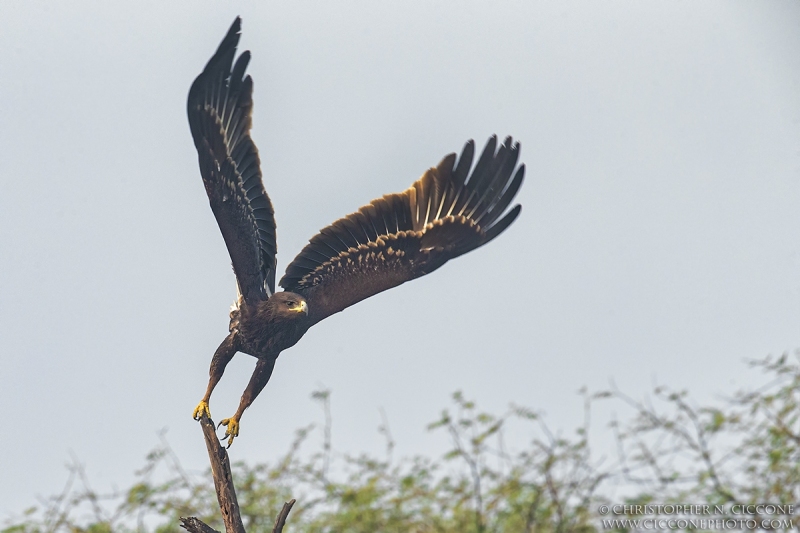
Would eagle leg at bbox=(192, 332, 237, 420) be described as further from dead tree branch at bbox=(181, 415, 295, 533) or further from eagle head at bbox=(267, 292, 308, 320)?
dead tree branch at bbox=(181, 415, 295, 533)

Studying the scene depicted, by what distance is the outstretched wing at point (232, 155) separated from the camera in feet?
27.1

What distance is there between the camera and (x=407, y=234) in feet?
31.6

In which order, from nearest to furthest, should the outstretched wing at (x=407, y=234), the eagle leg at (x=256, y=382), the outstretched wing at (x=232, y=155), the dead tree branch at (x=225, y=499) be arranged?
the dead tree branch at (x=225, y=499), the outstretched wing at (x=232, y=155), the eagle leg at (x=256, y=382), the outstretched wing at (x=407, y=234)

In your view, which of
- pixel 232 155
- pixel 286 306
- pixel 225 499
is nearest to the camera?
pixel 225 499

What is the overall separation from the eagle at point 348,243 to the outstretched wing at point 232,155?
0.01m

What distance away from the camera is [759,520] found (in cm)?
882

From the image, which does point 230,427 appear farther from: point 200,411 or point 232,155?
point 232,155

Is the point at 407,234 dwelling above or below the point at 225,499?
above

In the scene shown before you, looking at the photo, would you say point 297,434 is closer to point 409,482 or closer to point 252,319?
point 409,482

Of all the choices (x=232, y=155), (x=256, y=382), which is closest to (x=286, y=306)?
(x=256, y=382)

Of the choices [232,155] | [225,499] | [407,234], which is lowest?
[225,499]

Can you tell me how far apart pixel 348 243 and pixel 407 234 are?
59 centimetres

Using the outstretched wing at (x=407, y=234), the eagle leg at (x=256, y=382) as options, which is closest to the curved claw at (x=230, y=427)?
the eagle leg at (x=256, y=382)

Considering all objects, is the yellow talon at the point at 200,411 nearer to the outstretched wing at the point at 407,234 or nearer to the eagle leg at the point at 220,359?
the eagle leg at the point at 220,359
